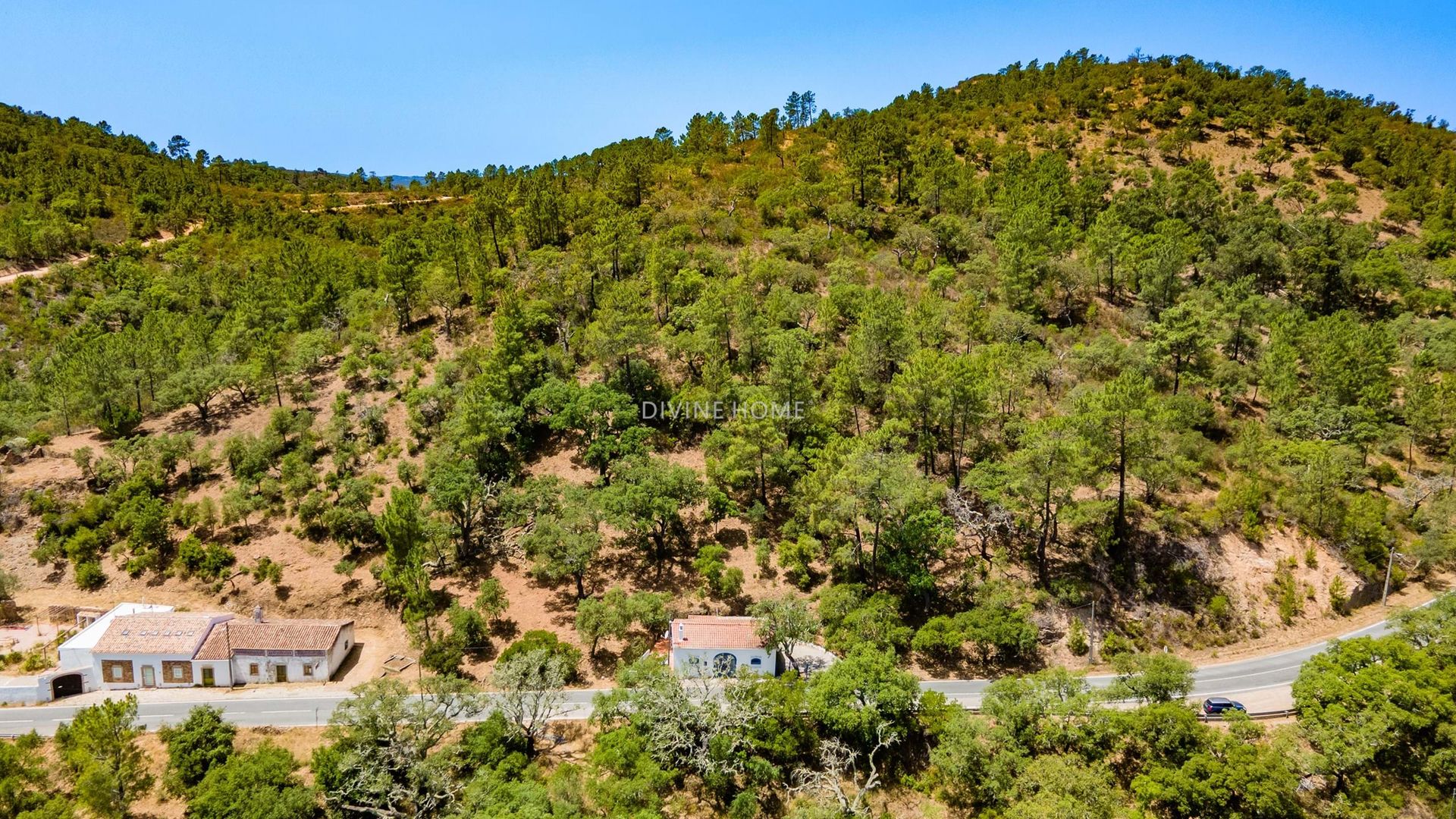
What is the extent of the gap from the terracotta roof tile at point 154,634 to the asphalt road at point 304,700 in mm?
2950

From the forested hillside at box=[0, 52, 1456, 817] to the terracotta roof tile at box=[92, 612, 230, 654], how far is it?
597cm

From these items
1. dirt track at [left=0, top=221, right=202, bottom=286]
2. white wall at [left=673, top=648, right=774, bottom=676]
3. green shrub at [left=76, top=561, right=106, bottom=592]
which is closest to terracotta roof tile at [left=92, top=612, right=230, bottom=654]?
green shrub at [left=76, top=561, right=106, bottom=592]

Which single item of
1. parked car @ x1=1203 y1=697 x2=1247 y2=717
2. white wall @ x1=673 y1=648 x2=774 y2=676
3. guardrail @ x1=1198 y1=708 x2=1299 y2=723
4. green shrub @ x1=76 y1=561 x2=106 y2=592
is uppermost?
green shrub @ x1=76 y1=561 x2=106 y2=592

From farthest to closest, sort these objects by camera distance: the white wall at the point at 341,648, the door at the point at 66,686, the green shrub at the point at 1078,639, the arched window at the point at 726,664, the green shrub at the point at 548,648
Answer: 1. the green shrub at the point at 1078,639
2. the white wall at the point at 341,648
3. the door at the point at 66,686
4. the arched window at the point at 726,664
5. the green shrub at the point at 548,648

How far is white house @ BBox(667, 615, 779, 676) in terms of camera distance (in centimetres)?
4312

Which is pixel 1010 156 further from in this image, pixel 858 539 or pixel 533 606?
pixel 533 606

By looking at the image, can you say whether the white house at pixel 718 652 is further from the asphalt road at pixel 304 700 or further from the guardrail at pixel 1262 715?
the guardrail at pixel 1262 715

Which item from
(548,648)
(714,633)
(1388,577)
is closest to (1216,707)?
(1388,577)

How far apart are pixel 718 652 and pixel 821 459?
16.5m

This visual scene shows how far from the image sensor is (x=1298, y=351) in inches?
2601

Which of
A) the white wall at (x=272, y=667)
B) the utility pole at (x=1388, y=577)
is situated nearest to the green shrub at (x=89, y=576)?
the white wall at (x=272, y=667)

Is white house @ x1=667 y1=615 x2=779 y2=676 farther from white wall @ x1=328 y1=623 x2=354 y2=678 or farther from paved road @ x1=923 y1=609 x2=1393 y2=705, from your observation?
white wall @ x1=328 y1=623 x2=354 y2=678

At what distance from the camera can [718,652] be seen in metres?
43.4

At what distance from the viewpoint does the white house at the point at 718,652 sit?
141 ft
